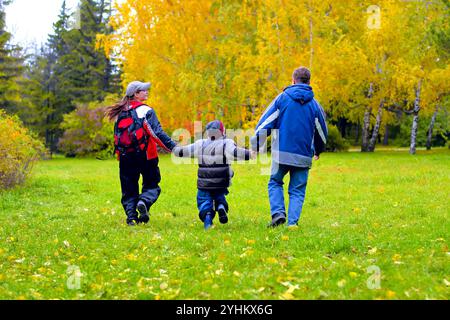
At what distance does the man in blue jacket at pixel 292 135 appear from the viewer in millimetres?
7977

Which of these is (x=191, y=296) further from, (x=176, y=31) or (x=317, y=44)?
(x=176, y=31)

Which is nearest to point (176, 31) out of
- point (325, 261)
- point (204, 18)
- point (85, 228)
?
point (204, 18)

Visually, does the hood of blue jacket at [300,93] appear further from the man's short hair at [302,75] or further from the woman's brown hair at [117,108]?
the woman's brown hair at [117,108]

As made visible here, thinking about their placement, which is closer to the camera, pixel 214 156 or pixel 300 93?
pixel 300 93

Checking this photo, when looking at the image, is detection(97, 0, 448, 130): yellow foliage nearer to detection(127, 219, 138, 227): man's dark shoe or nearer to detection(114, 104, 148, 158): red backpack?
Result: detection(114, 104, 148, 158): red backpack

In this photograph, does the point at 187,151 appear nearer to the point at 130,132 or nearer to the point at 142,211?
the point at 130,132

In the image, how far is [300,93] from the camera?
7.92 meters

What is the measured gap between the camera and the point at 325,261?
6.11 metres

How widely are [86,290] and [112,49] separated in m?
30.2

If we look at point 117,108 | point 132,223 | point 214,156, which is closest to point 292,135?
point 214,156

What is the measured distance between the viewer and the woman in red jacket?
8781mm

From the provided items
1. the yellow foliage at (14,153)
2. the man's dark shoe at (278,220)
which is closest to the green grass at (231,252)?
the man's dark shoe at (278,220)

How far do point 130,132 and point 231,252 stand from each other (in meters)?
3.07

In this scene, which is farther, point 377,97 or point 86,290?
point 377,97
